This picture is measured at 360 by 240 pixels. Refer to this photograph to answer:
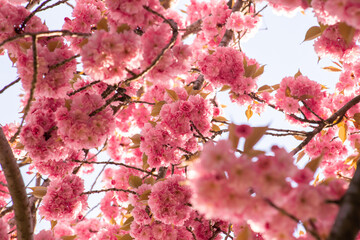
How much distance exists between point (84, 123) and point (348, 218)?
4.82 feet

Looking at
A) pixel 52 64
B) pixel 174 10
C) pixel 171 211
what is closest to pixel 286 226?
pixel 171 211

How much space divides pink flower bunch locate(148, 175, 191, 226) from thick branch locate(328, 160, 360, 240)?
4.14ft

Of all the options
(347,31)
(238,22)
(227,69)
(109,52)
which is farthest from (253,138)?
(238,22)

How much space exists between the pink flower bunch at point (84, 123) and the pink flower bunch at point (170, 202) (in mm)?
551

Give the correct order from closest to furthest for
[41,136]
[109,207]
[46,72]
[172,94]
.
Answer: [46,72] → [41,136] → [172,94] → [109,207]

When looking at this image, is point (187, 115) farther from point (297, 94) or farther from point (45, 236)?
point (45, 236)

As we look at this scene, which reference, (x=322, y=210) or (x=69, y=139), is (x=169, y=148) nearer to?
(x=69, y=139)

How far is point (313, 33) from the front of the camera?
1.92m

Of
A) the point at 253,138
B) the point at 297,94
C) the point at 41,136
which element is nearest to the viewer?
the point at 253,138

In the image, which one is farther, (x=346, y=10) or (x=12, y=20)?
(x=12, y=20)

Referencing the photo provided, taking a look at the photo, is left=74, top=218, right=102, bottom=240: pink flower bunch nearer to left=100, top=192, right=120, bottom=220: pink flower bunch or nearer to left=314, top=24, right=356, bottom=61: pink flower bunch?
left=100, top=192, right=120, bottom=220: pink flower bunch

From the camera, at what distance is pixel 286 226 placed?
88cm

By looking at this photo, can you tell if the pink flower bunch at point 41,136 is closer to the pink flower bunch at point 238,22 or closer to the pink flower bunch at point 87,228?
the pink flower bunch at point 238,22

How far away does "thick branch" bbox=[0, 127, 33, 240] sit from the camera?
1.70 m
